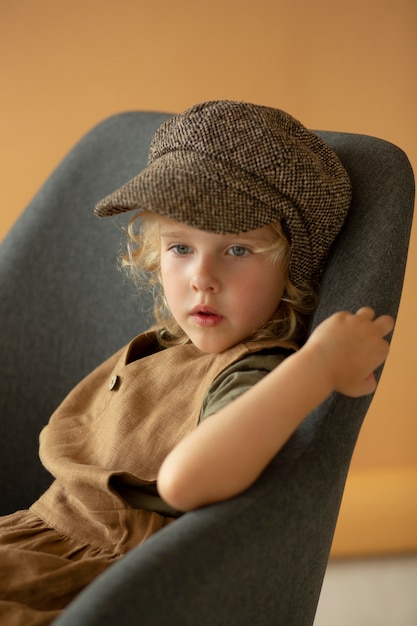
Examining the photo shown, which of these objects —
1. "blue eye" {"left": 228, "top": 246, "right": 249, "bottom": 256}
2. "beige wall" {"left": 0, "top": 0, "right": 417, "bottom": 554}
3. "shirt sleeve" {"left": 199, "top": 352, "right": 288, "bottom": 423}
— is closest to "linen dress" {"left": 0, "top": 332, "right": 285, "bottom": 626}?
"shirt sleeve" {"left": 199, "top": 352, "right": 288, "bottom": 423}

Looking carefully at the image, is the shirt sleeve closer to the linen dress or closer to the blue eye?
the linen dress

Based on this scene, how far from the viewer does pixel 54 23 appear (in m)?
1.93

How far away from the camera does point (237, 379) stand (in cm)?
102

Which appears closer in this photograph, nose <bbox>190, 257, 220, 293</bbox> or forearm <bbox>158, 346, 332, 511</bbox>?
forearm <bbox>158, 346, 332, 511</bbox>

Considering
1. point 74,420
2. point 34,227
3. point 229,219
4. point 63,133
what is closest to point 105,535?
point 74,420

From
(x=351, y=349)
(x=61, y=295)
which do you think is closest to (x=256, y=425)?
(x=351, y=349)

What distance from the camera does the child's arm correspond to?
83 cm

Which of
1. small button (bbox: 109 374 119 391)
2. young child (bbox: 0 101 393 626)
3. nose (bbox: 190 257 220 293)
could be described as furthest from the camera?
small button (bbox: 109 374 119 391)

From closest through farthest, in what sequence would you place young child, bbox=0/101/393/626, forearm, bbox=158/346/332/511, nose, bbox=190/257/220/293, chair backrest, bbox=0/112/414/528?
forearm, bbox=158/346/332/511 → young child, bbox=0/101/393/626 → nose, bbox=190/257/220/293 → chair backrest, bbox=0/112/414/528

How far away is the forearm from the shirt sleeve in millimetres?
124

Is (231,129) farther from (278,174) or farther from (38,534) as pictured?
(38,534)

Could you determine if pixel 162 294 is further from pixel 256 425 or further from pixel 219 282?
pixel 256 425

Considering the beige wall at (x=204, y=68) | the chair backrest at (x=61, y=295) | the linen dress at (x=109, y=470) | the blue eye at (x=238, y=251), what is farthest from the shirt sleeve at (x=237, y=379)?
the beige wall at (x=204, y=68)

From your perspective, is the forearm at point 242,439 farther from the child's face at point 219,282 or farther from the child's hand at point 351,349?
the child's face at point 219,282
